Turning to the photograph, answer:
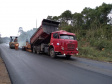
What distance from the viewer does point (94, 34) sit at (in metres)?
19.8

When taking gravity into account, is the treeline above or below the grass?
above

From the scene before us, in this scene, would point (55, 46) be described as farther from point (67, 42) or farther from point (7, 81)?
point (7, 81)

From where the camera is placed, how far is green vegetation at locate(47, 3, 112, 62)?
13675 mm

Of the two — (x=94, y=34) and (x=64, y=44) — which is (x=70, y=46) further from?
(x=94, y=34)

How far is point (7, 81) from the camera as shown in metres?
4.80

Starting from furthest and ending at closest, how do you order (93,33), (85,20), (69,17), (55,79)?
(69,17)
(85,20)
(93,33)
(55,79)

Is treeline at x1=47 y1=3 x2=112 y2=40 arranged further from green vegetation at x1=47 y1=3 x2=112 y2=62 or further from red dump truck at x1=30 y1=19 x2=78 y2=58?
red dump truck at x1=30 y1=19 x2=78 y2=58

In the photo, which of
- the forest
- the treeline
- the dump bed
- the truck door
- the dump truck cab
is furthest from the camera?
the treeline

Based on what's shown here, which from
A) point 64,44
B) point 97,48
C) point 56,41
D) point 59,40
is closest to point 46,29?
point 56,41

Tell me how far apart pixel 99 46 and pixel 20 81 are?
1366 centimetres

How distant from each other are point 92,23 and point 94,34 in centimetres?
336

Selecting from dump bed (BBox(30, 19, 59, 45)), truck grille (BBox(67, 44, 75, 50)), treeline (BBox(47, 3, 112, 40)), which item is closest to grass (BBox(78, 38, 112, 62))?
treeline (BBox(47, 3, 112, 40))

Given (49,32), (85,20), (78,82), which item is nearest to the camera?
(78,82)

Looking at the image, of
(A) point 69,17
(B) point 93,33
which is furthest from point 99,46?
(A) point 69,17
